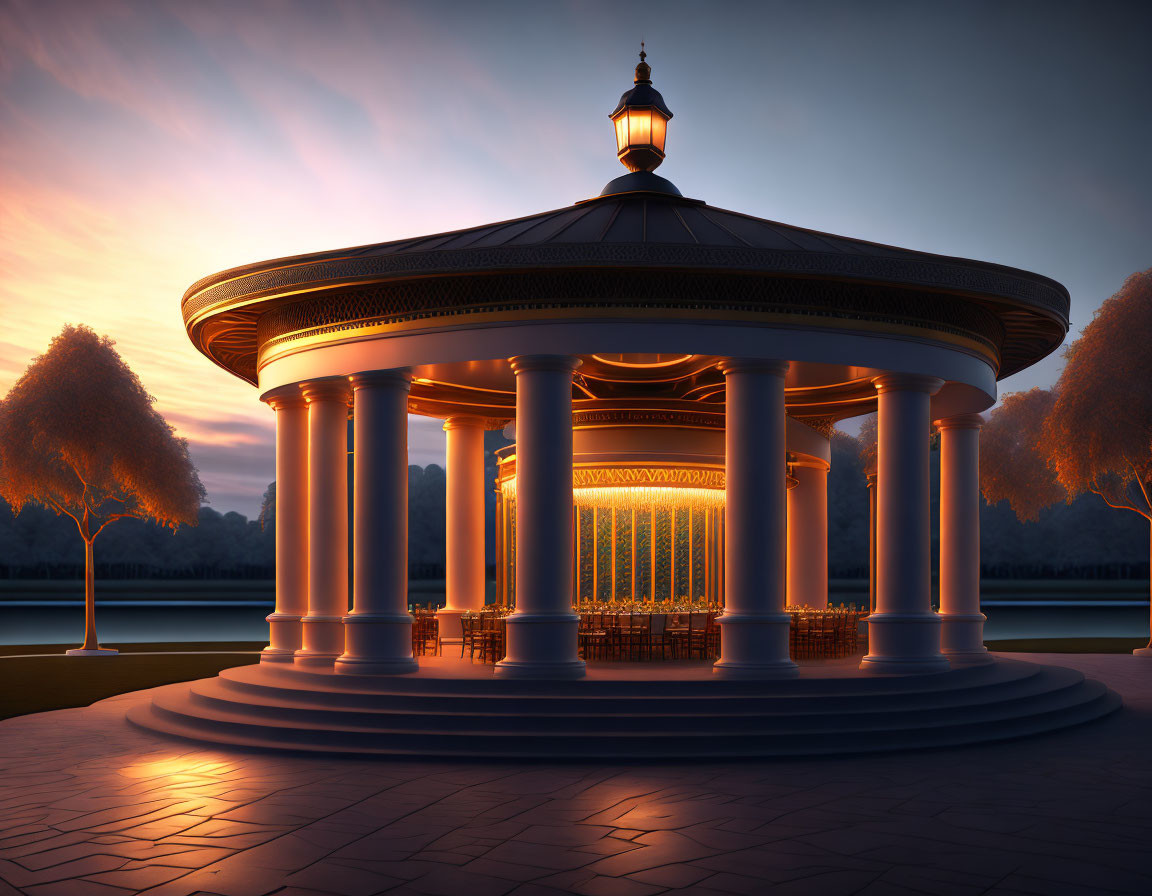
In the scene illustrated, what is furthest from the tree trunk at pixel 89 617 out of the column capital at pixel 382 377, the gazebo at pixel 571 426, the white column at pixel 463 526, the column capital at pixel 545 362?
the column capital at pixel 545 362

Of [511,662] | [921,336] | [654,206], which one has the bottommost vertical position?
[511,662]

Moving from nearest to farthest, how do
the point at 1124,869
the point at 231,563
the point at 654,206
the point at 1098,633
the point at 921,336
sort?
the point at 1124,869, the point at 921,336, the point at 654,206, the point at 1098,633, the point at 231,563

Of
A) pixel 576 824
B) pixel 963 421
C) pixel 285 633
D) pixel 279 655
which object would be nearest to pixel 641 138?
pixel 963 421

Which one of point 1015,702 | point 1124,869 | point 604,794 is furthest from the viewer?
point 1015,702

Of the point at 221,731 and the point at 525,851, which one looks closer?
the point at 525,851

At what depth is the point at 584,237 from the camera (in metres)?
16.8

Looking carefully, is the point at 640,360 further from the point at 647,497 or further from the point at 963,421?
the point at 963,421

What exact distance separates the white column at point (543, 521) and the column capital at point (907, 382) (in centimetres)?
509

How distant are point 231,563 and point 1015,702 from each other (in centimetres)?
10294

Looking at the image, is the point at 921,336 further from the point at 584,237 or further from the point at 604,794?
the point at 604,794

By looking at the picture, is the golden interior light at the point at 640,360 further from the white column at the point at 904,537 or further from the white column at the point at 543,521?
the white column at the point at 904,537

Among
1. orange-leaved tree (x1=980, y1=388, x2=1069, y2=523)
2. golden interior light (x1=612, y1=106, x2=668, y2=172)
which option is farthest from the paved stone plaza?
orange-leaved tree (x1=980, y1=388, x2=1069, y2=523)

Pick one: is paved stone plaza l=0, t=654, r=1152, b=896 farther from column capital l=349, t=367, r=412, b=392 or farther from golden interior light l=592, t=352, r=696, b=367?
golden interior light l=592, t=352, r=696, b=367

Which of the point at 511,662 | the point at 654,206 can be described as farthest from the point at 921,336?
the point at 511,662
